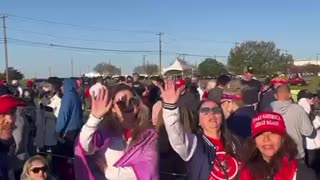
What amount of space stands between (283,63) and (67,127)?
299 ft

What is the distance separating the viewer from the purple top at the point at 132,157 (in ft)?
11.6

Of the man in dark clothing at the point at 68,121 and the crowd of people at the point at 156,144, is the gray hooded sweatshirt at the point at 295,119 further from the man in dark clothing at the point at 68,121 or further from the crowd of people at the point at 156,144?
the man in dark clothing at the point at 68,121

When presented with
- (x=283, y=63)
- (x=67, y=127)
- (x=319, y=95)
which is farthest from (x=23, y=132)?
(x=283, y=63)

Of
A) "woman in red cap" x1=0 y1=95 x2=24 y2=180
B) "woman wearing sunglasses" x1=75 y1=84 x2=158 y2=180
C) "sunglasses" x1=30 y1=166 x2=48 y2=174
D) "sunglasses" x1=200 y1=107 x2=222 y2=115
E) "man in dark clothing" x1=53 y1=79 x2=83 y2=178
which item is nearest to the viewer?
"woman wearing sunglasses" x1=75 y1=84 x2=158 y2=180

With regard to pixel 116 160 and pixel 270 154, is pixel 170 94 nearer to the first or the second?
pixel 116 160

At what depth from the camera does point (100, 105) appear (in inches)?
135

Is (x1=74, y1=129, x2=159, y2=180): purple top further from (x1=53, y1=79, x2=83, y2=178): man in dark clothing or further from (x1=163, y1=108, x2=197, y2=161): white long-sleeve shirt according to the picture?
(x1=53, y1=79, x2=83, y2=178): man in dark clothing

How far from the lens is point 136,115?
3711 mm

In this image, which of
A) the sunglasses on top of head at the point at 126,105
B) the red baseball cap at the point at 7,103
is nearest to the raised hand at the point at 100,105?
the sunglasses on top of head at the point at 126,105

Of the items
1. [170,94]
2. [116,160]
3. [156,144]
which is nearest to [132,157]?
[116,160]

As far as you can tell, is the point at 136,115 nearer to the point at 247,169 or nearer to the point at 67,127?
the point at 247,169

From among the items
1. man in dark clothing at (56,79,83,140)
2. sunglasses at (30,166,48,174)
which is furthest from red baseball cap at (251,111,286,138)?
man in dark clothing at (56,79,83,140)

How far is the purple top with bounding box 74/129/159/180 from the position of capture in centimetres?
352

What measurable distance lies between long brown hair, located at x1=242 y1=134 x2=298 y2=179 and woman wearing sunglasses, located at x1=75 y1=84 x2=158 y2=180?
67 centimetres
